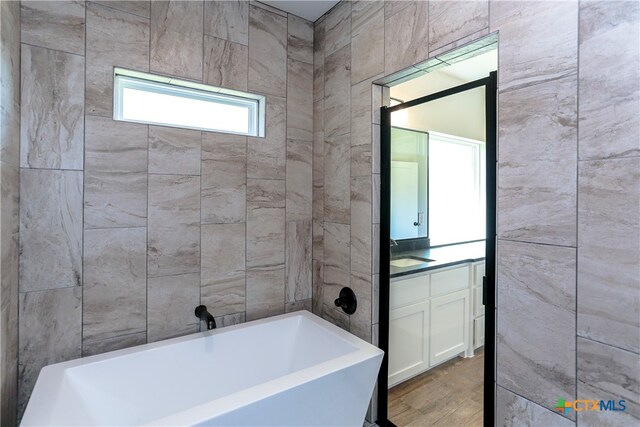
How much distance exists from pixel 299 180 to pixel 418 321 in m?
1.30

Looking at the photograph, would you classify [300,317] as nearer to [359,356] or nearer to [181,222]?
[359,356]

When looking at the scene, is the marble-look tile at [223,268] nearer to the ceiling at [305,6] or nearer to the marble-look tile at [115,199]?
the marble-look tile at [115,199]

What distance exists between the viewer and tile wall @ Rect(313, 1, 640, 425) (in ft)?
3.27

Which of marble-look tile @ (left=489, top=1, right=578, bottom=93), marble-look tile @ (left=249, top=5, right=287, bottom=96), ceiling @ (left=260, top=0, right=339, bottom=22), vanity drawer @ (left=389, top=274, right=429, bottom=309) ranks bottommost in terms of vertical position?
vanity drawer @ (left=389, top=274, right=429, bottom=309)

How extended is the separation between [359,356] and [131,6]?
232 cm

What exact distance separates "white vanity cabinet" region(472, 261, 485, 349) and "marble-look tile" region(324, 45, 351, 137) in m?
1.19

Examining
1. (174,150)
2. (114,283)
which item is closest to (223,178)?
(174,150)

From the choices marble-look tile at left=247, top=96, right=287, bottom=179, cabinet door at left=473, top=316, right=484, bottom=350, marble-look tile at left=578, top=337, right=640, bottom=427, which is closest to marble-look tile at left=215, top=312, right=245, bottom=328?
marble-look tile at left=247, top=96, right=287, bottom=179

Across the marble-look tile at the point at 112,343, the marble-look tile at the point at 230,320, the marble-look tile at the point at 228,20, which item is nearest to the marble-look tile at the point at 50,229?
the marble-look tile at the point at 112,343

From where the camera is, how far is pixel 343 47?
2.17 m

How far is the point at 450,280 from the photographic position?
1876mm

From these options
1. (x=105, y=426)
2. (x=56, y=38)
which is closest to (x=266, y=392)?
(x=105, y=426)

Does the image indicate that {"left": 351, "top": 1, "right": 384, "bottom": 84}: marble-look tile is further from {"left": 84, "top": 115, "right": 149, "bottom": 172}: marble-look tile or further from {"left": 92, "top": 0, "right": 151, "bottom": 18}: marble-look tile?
{"left": 84, "top": 115, "right": 149, "bottom": 172}: marble-look tile

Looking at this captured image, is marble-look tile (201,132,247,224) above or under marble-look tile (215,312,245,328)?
above
